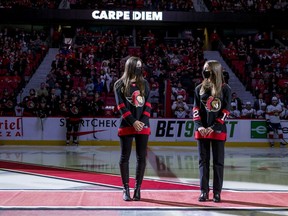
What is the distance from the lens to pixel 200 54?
2755 cm

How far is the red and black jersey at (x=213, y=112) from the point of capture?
270 inches

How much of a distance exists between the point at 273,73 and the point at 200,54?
4.71 metres

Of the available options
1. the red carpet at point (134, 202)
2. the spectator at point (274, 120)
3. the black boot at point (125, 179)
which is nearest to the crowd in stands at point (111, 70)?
the spectator at point (274, 120)

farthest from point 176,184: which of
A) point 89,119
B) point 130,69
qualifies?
point 89,119

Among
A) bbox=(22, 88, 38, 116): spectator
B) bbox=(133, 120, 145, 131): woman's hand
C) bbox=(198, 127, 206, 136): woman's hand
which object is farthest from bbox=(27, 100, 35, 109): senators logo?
Result: bbox=(198, 127, 206, 136): woman's hand

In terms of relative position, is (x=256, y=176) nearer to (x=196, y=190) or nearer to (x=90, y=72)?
(x=196, y=190)

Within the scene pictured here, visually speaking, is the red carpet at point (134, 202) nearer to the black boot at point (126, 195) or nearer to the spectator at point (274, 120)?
the black boot at point (126, 195)

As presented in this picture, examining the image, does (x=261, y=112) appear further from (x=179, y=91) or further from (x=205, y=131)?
(x=205, y=131)

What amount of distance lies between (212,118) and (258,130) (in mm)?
12646

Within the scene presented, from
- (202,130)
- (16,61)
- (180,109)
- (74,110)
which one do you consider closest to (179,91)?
(180,109)

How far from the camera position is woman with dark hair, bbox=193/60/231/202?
6859mm

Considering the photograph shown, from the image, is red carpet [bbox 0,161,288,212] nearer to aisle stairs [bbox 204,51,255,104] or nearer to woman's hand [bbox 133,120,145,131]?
woman's hand [bbox 133,120,145,131]

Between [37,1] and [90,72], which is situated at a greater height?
[37,1]

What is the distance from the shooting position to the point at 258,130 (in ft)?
62.4
